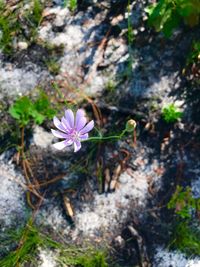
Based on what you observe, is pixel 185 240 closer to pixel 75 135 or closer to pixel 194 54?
pixel 75 135

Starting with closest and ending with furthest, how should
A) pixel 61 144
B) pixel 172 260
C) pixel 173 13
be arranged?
pixel 61 144, pixel 173 13, pixel 172 260

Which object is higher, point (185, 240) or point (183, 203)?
point (183, 203)

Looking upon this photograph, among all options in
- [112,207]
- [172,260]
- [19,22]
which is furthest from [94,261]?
[19,22]

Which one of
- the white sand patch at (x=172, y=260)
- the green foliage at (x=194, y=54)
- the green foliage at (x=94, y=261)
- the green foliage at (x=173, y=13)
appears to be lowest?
the white sand patch at (x=172, y=260)

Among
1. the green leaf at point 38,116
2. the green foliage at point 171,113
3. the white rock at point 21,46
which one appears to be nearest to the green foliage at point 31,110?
the green leaf at point 38,116

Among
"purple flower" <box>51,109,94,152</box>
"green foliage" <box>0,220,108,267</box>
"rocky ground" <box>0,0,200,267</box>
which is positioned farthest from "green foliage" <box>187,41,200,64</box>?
"green foliage" <box>0,220,108,267</box>

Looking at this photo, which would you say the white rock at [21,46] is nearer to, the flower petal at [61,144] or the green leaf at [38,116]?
the green leaf at [38,116]

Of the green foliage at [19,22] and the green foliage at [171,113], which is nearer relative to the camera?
the green foliage at [171,113]
